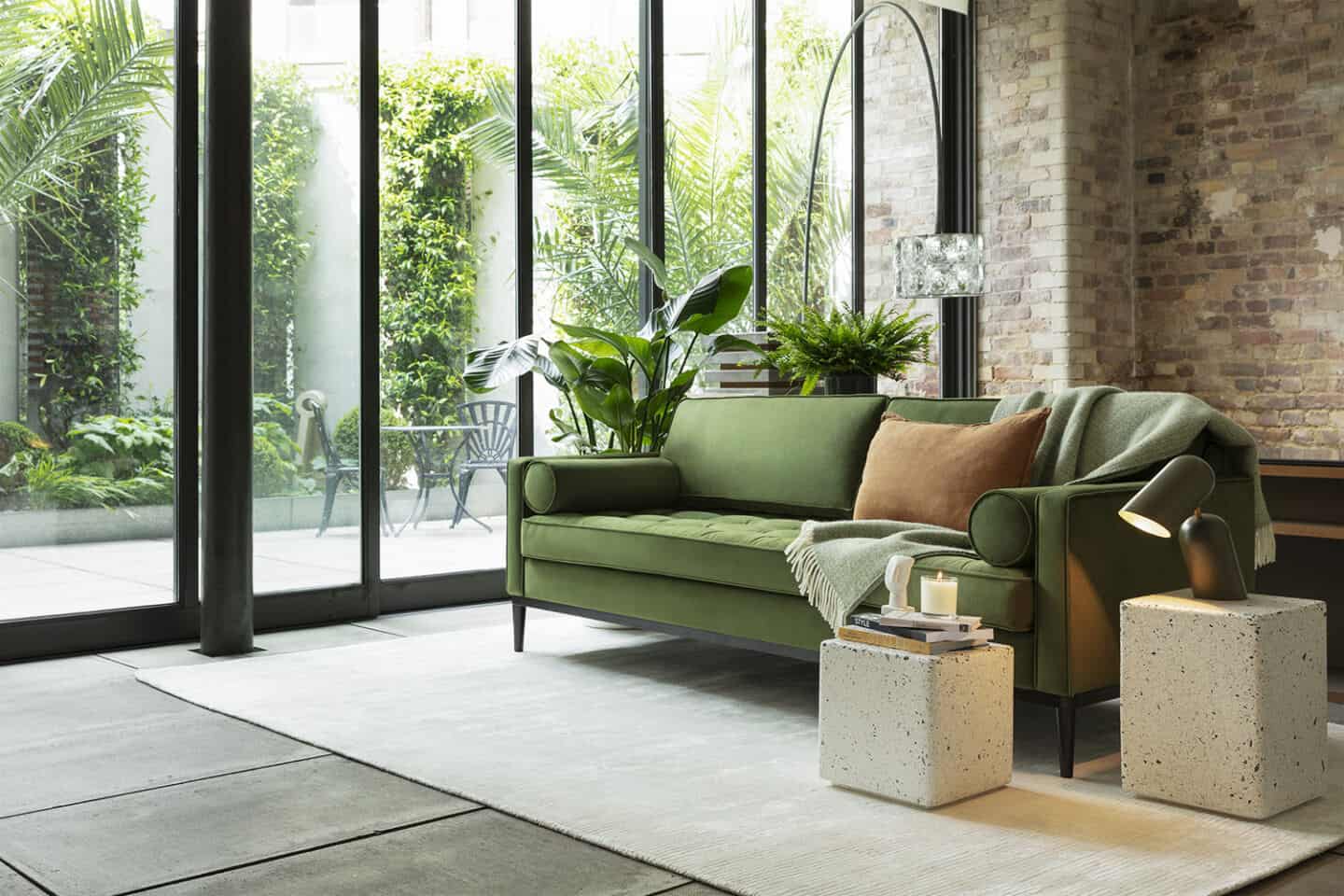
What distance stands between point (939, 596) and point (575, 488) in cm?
189

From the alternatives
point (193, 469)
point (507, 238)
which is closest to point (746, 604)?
point (193, 469)

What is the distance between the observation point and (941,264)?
5.73m

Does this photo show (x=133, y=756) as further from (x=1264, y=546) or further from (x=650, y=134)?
(x=650, y=134)

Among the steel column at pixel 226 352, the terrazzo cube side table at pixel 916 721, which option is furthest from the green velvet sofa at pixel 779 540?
the steel column at pixel 226 352

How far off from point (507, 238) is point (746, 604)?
263 centimetres

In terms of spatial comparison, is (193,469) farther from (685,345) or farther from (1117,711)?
(1117,711)

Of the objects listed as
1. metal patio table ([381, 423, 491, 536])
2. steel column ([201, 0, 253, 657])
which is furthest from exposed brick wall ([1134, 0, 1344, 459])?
steel column ([201, 0, 253, 657])

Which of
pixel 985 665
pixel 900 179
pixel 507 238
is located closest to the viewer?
pixel 985 665

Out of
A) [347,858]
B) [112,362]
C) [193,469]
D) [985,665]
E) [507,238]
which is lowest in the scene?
[347,858]

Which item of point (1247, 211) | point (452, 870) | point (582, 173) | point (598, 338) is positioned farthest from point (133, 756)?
point (1247, 211)

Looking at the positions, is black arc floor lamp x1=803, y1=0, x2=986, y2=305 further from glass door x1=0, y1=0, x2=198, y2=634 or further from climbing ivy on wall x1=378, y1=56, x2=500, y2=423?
glass door x1=0, y1=0, x2=198, y2=634

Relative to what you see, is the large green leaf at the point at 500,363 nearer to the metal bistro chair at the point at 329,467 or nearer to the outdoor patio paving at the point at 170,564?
the metal bistro chair at the point at 329,467

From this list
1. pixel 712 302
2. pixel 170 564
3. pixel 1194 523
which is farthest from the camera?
pixel 712 302

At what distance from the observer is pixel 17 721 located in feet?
12.2
